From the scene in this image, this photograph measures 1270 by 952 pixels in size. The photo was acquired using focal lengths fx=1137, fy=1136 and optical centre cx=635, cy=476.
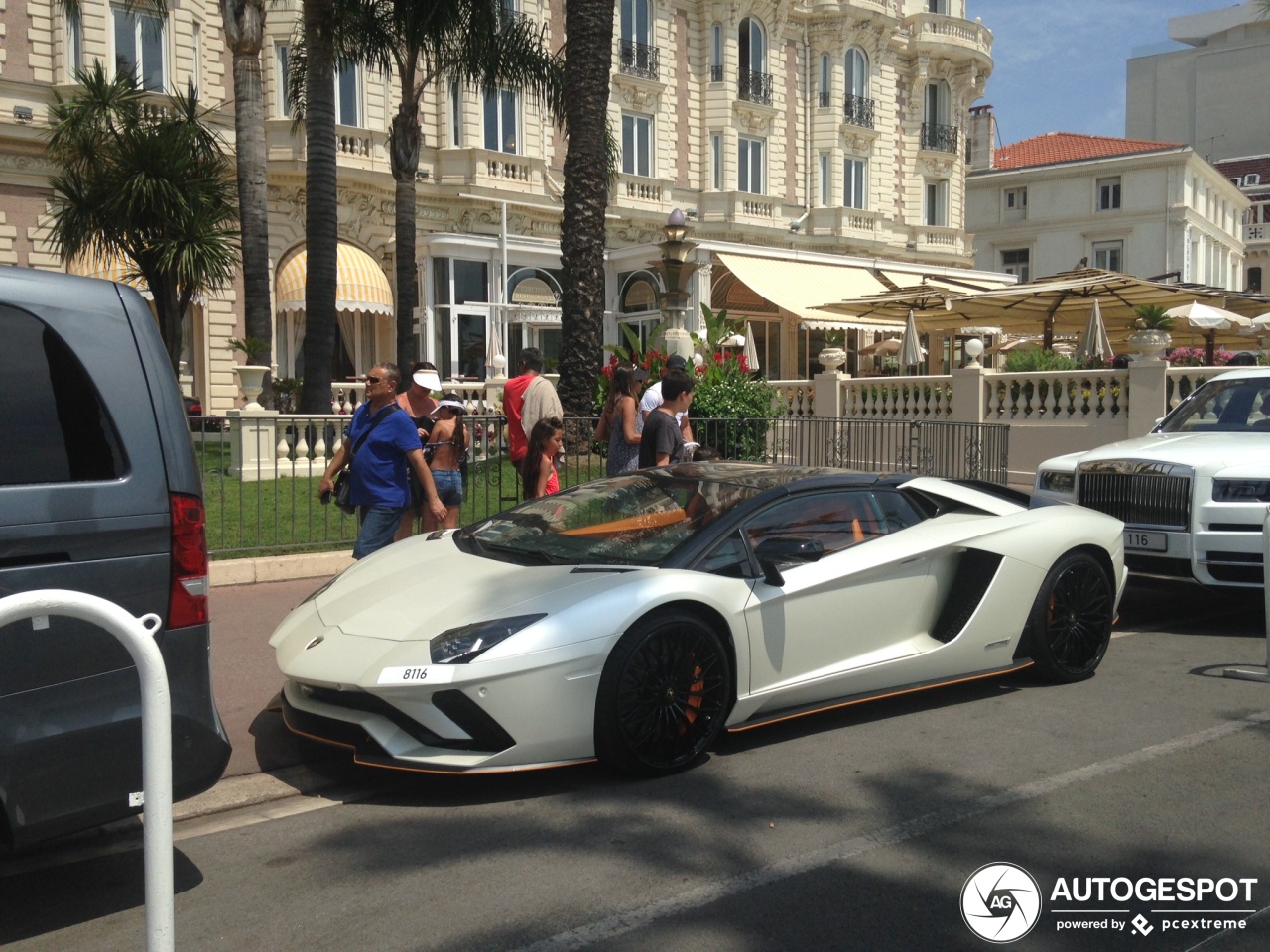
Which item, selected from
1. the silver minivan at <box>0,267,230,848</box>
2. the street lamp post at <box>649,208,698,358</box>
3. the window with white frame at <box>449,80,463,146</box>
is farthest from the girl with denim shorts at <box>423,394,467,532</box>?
the window with white frame at <box>449,80,463,146</box>

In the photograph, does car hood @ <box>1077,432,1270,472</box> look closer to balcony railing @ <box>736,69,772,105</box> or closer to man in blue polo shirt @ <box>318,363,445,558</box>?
man in blue polo shirt @ <box>318,363,445,558</box>

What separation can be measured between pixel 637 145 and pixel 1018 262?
954 inches

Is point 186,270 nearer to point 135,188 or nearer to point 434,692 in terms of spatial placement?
point 135,188

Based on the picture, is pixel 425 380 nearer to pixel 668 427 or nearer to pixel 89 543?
pixel 668 427

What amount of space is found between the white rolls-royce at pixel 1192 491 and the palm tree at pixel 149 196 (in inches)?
524

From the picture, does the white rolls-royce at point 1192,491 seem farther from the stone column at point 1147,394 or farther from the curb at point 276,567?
the stone column at point 1147,394

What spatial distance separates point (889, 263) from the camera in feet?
108

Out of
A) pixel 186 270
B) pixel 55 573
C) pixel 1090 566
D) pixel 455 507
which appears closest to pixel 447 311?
pixel 186 270

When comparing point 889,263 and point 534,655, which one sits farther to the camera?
point 889,263

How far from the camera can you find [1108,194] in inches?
1873

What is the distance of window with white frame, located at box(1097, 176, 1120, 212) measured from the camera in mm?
47375

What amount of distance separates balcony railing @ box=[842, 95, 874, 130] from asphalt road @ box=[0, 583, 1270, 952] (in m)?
33.9

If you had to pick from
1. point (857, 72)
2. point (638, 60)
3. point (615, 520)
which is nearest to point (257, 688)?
point (615, 520)

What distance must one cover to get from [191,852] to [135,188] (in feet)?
48.6
